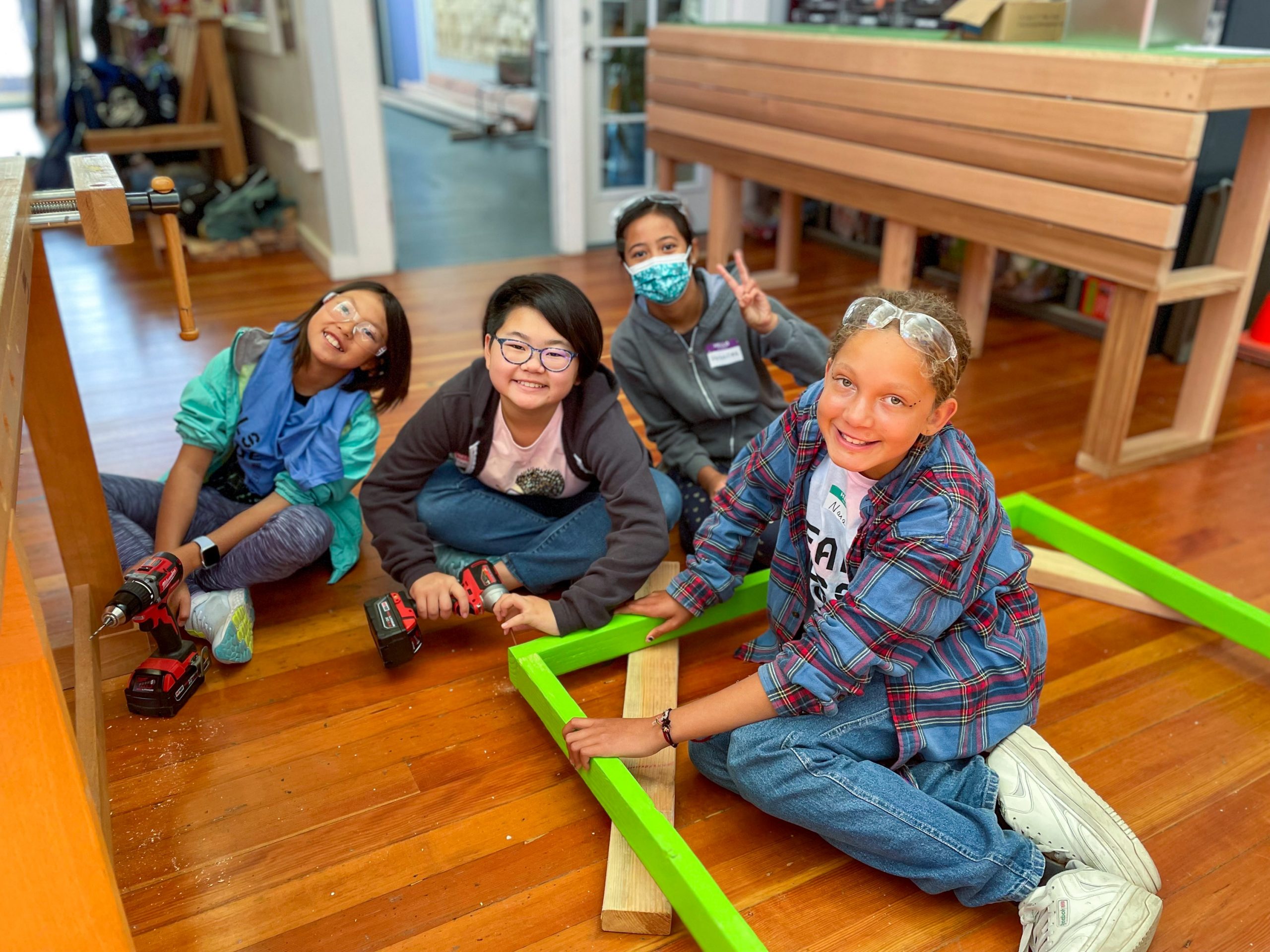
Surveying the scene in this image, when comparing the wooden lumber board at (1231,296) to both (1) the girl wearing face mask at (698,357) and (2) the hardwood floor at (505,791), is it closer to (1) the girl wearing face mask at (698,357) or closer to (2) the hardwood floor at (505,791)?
(2) the hardwood floor at (505,791)

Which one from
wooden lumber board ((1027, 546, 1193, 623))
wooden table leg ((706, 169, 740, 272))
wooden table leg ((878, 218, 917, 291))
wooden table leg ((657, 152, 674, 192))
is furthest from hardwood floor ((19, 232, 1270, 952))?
wooden table leg ((657, 152, 674, 192))

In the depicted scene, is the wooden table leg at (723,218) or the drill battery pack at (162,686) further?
the wooden table leg at (723,218)

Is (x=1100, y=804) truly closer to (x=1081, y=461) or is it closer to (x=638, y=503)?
(x=638, y=503)

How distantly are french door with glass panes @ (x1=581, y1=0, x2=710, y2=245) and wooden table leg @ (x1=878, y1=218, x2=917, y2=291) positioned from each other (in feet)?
5.04

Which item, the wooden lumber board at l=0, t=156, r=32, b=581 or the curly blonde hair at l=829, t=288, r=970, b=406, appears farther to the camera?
the curly blonde hair at l=829, t=288, r=970, b=406

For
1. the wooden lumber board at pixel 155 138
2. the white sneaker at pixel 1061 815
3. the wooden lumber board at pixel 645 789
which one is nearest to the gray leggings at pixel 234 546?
the wooden lumber board at pixel 645 789

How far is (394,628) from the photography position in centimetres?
170

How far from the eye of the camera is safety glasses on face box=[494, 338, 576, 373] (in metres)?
1.65

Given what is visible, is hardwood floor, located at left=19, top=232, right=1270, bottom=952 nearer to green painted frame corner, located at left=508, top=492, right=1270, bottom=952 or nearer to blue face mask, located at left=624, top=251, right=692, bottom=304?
green painted frame corner, located at left=508, top=492, right=1270, bottom=952

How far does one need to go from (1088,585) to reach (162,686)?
5.71ft

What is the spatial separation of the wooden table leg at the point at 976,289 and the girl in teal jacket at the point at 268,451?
2234 mm

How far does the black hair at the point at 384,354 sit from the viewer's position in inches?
72.4

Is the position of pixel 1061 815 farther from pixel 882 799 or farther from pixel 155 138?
pixel 155 138

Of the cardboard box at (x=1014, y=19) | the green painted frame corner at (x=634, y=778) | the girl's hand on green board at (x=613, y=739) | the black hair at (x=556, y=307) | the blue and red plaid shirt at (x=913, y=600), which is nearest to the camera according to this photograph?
the green painted frame corner at (x=634, y=778)
